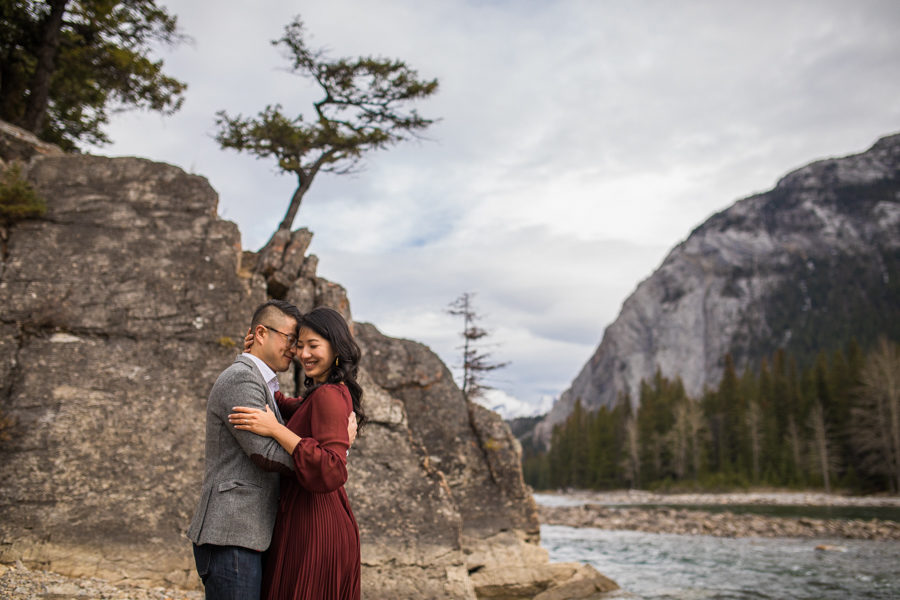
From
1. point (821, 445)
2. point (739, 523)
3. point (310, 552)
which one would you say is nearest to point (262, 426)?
point (310, 552)

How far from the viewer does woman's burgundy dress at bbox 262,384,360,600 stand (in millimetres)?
3367

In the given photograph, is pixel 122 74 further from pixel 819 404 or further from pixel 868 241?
pixel 868 241

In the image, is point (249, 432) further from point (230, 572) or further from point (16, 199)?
point (16, 199)

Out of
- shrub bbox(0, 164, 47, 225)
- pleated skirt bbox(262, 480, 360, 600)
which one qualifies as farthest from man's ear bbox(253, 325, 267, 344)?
shrub bbox(0, 164, 47, 225)

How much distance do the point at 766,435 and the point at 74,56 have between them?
73.3 meters

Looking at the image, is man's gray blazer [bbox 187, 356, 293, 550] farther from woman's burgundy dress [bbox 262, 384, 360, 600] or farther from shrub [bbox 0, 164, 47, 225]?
shrub [bbox 0, 164, 47, 225]

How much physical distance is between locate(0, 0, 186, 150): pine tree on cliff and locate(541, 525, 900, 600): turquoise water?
644 inches

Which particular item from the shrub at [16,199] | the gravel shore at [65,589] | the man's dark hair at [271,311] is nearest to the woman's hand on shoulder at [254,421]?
the man's dark hair at [271,311]

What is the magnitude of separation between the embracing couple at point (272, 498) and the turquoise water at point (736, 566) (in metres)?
11.1

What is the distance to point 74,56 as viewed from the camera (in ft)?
48.6

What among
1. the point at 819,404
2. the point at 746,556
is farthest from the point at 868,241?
the point at 746,556

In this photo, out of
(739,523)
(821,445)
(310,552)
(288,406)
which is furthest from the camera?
(821,445)

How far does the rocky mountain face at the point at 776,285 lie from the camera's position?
162 meters

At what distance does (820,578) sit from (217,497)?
1864cm
